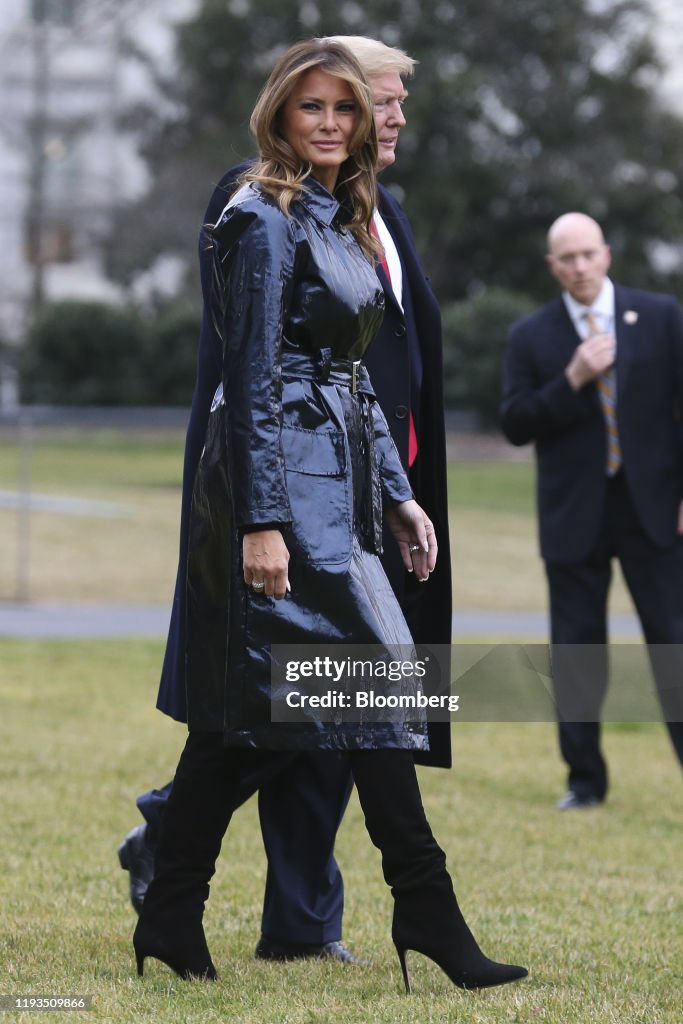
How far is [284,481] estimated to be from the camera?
3105 mm

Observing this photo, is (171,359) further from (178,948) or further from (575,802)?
(178,948)

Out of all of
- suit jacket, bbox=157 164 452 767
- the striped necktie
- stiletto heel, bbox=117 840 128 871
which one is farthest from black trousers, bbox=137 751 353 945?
the striped necktie

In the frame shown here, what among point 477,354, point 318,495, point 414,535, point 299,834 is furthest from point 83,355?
point 318,495

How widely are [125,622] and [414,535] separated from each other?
329 inches

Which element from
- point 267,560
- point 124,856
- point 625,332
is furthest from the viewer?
point 625,332

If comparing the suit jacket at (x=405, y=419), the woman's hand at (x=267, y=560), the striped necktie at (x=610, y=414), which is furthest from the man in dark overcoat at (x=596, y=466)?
the woman's hand at (x=267, y=560)

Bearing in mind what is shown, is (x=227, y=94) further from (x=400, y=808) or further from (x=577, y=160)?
(x=400, y=808)

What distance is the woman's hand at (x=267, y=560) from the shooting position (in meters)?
3.09

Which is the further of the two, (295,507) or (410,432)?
(410,432)

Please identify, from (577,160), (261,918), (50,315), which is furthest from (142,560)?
(577,160)

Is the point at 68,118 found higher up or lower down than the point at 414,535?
higher up

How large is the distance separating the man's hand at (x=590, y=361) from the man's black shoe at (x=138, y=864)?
2.74 m

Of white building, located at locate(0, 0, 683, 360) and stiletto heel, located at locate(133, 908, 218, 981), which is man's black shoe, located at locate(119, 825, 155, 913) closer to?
stiletto heel, located at locate(133, 908, 218, 981)

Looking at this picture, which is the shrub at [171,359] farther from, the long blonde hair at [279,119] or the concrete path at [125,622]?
the long blonde hair at [279,119]
